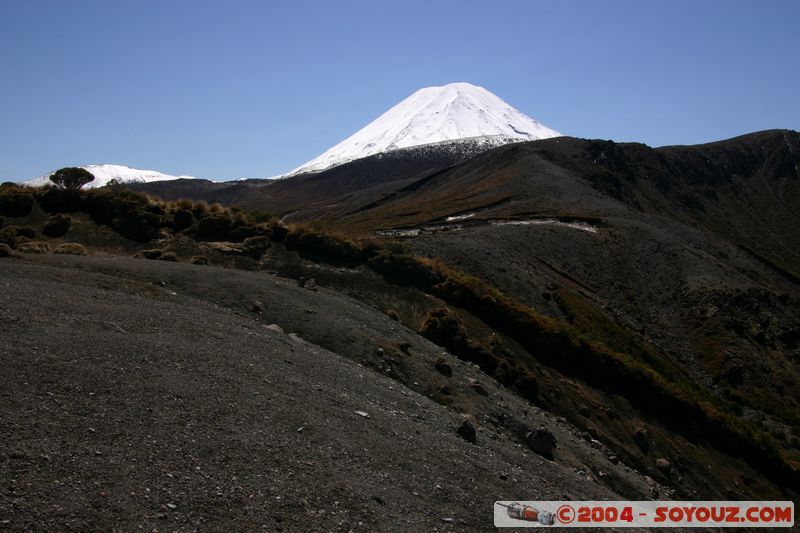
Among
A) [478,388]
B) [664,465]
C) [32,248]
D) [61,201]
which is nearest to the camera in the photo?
[478,388]

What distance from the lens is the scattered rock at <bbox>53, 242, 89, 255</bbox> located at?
2384 centimetres

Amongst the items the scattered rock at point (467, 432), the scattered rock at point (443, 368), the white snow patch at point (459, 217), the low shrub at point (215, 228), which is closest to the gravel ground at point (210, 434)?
the scattered rock at point (467, 432)

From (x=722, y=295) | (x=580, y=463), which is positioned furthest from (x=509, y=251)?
(x=580, y=463)

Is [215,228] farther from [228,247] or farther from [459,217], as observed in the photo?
[459,217]

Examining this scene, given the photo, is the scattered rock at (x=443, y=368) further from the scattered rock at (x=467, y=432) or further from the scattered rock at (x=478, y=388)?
the scattered rock at (x=467, y=432)

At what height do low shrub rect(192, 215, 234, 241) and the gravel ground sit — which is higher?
low shrub rect(192, 215, 234, 241)

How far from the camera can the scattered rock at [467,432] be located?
1495 cm

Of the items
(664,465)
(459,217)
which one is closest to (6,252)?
(664,465)

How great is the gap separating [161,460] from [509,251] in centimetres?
4782

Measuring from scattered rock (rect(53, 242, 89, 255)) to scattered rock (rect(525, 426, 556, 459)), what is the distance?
19.2m

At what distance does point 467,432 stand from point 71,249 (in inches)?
731

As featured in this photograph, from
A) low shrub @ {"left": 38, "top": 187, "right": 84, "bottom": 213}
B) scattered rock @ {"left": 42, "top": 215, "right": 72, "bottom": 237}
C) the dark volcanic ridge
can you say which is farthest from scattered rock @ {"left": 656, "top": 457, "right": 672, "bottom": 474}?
low shrub @ {"left": 38, "top": 187, "right": 84, "bottom": 213}

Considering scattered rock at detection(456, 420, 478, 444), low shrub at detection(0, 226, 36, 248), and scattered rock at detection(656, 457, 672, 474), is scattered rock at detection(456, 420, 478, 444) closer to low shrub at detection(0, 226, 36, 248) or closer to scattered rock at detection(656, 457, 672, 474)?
scattered rock at detection(656, 457, 672, 474)

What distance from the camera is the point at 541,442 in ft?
57.3
